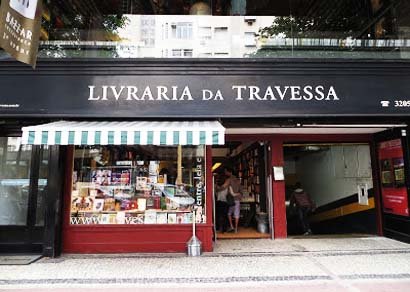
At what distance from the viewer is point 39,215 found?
738 centimetres

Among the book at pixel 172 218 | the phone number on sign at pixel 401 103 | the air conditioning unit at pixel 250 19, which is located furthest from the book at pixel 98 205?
the phone number on sign at pixel 401 103

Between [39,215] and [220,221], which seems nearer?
[39,215]

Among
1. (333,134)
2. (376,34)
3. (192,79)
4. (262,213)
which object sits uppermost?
(376,34)

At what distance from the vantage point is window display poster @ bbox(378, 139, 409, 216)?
802 cm

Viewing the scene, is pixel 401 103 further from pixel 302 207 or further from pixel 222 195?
pixel 222 195

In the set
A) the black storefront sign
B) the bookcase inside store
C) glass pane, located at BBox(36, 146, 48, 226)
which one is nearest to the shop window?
glass pane, located at BBox(36, 146, 48, 226)

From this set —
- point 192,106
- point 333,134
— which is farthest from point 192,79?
Answer: point 333,134

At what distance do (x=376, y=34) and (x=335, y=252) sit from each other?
5.07 metres

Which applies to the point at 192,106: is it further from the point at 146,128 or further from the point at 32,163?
the point at 32,163

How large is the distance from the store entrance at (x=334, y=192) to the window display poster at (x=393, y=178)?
50cm

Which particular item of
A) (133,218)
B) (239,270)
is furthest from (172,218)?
(239,270)

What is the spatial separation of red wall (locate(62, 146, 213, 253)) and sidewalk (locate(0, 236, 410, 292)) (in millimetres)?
276

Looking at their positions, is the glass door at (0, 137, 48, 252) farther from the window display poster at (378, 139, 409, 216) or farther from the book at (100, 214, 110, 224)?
the window display poster at (378, 139, 409, 216)

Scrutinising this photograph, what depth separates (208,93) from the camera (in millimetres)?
7258
